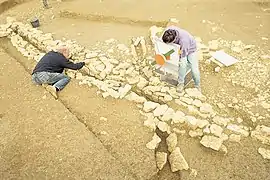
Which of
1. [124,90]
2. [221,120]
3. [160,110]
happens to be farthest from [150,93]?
[221,120]

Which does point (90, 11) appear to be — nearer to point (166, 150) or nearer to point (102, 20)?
point (102, 20)

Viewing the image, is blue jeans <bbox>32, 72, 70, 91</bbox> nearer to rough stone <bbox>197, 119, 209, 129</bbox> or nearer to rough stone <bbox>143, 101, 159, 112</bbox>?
rough stone <bbox>143, 101, 159, 112</bbox>

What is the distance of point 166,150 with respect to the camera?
481 cm

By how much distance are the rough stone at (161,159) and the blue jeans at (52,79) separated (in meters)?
2.41

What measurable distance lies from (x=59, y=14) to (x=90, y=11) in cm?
95

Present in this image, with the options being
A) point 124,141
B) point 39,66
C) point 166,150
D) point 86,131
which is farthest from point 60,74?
point 166,150

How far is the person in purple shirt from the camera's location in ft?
16.3

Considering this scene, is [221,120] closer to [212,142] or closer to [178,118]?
[212,142]

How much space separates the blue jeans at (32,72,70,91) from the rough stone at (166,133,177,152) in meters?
2.36

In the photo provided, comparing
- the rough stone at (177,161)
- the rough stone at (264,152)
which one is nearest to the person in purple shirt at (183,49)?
the rough stone at (177,161)

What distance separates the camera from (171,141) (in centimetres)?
480

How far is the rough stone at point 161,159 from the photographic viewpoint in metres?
4.54

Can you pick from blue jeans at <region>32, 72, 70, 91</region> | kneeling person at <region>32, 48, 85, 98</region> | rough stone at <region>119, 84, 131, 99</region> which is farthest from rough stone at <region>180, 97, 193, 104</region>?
blue jeans at <region>32, 72, 70, 91</region>

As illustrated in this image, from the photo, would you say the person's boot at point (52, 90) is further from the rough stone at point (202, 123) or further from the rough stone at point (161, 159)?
the rough stone at point (202, 123)
